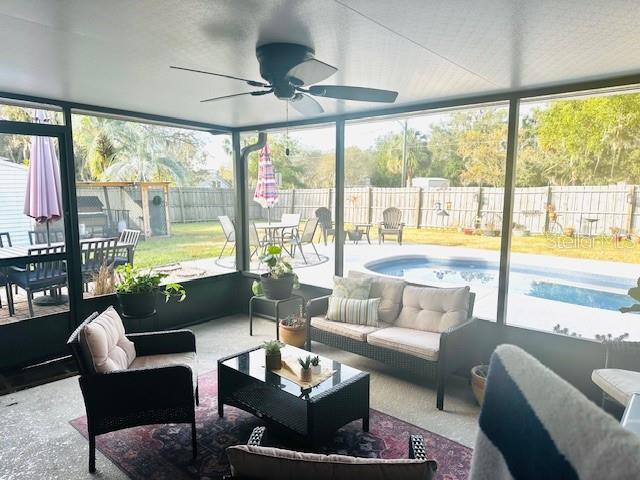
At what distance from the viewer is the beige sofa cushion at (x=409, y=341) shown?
332 centimetres

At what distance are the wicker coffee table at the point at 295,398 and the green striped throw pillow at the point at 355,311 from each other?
849 mm

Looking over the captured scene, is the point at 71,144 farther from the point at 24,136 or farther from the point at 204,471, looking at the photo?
the point at 204,471

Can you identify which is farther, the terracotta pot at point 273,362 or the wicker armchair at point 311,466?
the terracotta pot at point 273,362

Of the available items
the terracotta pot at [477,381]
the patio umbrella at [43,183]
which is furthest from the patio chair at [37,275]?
the terracotta pot at [477,381]

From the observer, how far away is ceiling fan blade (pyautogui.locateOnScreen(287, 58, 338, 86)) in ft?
7.43

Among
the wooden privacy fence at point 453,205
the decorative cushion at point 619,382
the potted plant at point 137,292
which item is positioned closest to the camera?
the decorative cushion at point 619,382

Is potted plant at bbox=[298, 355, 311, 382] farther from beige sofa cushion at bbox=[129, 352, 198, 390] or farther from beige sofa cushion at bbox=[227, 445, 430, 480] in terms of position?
beige sofa cushion at bbox=[227, 445, 430, 480]

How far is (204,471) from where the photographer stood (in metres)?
2.48

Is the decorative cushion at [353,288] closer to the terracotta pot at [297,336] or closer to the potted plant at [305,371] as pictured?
the terracotta pot at [297,336]

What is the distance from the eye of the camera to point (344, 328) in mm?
3861

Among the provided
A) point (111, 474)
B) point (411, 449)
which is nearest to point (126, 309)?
point (111, 474)

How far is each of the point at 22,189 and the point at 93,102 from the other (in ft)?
3.41

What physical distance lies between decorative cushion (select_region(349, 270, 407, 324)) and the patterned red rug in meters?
1.04

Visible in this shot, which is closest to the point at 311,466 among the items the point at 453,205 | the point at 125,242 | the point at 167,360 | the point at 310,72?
the point at 310,72
